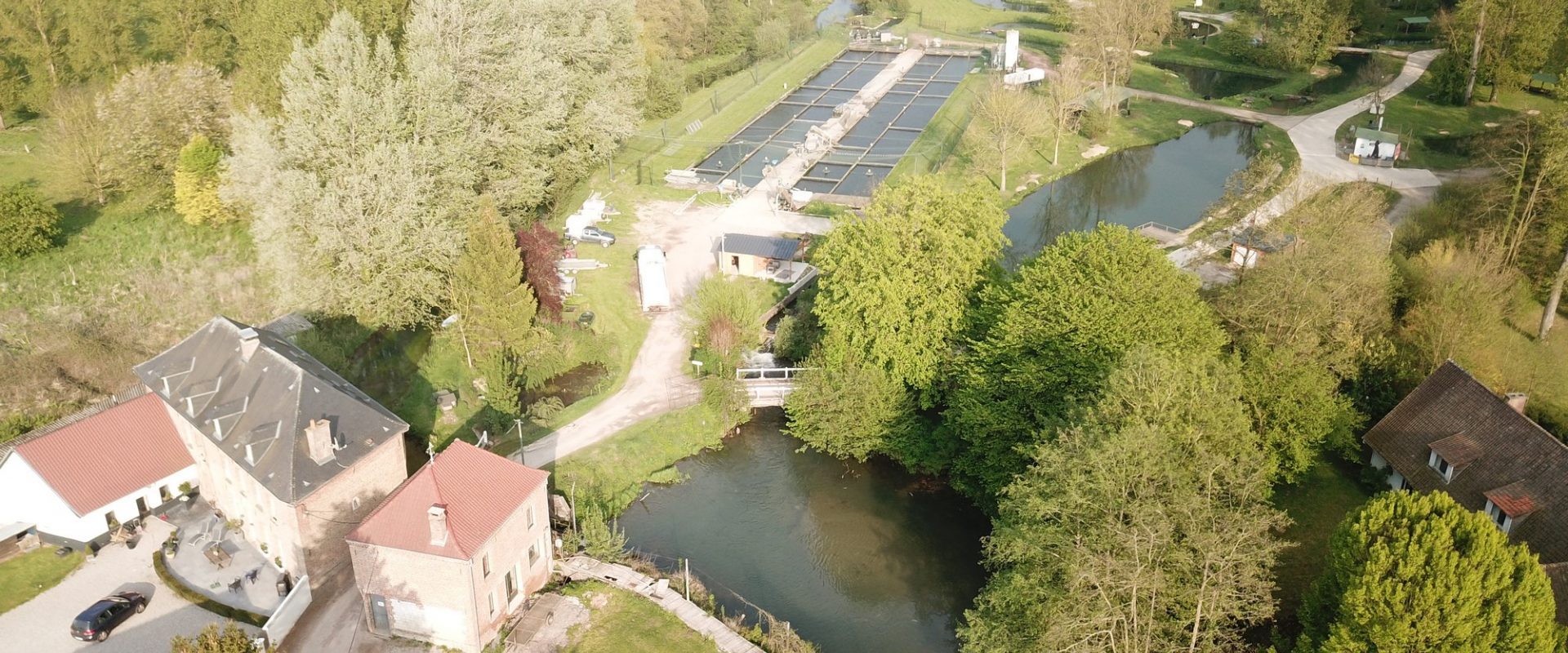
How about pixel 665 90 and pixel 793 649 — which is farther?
pixel 665 90

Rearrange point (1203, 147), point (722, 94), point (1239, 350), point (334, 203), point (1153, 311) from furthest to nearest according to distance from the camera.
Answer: point (722, 94) < point (1203, 147) < point (334, 203) < point (1239, 350) < point (1153, 311)

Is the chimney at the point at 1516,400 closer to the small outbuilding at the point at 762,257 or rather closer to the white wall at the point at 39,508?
the small outbuilding at the point at 762,257

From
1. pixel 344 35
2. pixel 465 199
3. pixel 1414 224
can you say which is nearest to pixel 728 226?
pixel 465 199

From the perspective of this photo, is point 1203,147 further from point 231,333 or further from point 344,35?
point 231,333

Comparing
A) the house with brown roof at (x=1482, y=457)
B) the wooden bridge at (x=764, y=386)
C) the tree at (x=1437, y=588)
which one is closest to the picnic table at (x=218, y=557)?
the wooden bridge at (x=764, y=386)

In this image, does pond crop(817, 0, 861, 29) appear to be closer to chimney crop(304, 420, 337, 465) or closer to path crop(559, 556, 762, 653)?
path crop(559, 556, 762, 653)

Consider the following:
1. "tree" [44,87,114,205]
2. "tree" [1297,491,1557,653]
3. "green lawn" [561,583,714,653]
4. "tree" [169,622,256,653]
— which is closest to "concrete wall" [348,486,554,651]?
"green lawn" [561,583,714,653]
